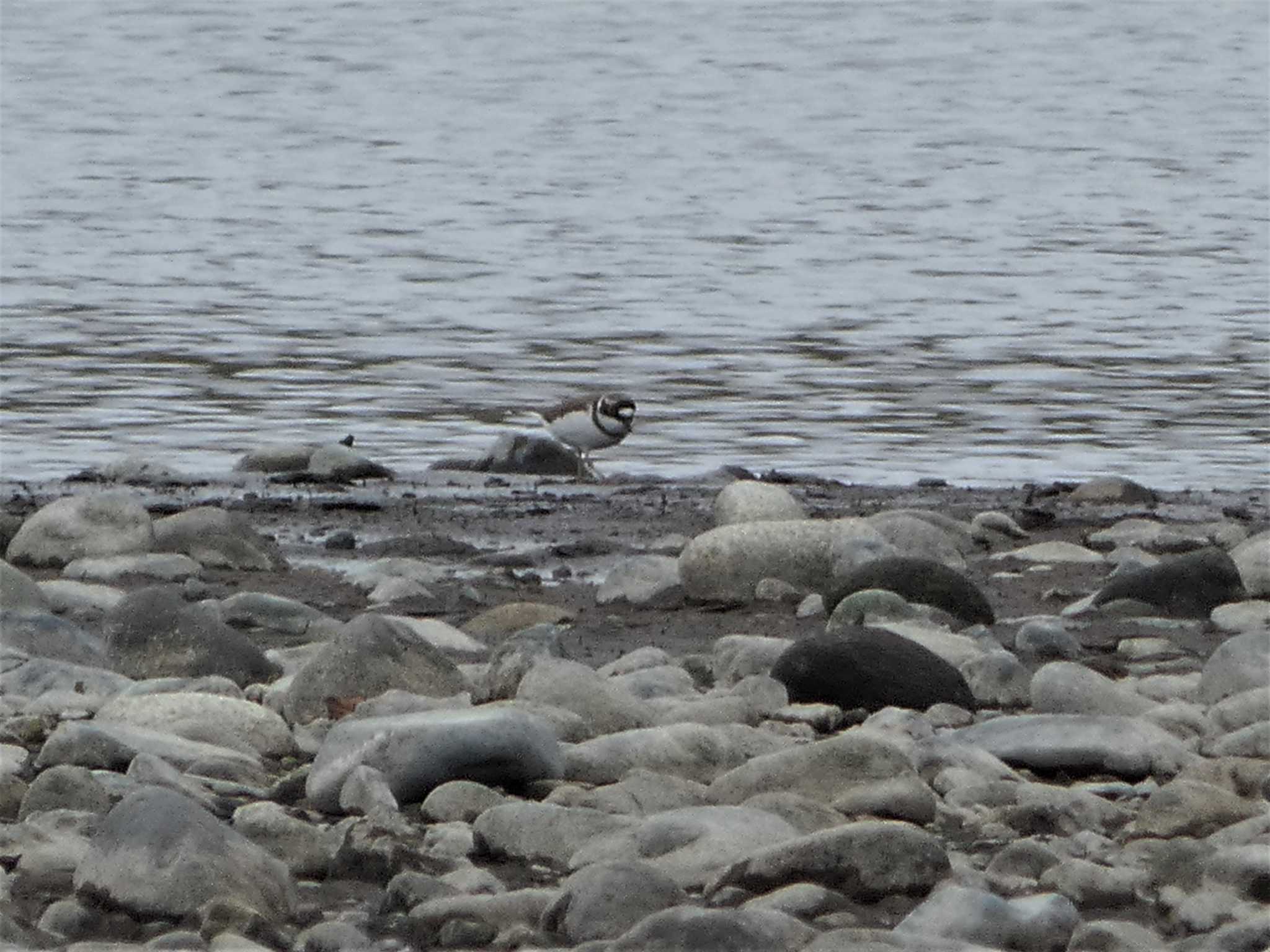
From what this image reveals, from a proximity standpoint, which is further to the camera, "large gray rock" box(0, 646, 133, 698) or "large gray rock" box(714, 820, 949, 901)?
"large gray rock" box(0, 646, 133, 698)

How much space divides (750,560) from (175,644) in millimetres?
2172

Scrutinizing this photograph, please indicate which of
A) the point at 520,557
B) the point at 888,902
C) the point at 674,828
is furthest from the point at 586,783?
the point at 520,557

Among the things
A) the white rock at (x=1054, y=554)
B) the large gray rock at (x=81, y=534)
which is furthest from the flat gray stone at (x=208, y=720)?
the white rock at (x=1054, y=554)

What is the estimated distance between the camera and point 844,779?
5633 millimetres

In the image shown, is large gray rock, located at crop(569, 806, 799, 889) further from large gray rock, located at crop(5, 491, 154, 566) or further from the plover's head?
the plover's head

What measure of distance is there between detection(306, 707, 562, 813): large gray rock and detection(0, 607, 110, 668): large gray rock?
1.54 meters

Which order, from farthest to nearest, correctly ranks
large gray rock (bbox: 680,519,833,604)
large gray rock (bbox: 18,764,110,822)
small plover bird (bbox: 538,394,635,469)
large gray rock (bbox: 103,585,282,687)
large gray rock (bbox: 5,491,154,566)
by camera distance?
small plover bird (bbox: 538,394,635,469) < large gray rock (bbox: 5,491,154,566) < large gray rock (bbox: 680,519,833,604) < large gray rock (bbox: 103,585,282,687) < large gray rock (bbox: 18,764,110,822)

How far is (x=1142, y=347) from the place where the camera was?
643 inches

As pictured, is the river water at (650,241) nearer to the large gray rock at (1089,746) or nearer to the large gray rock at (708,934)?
the large gray rock at (1089,746)

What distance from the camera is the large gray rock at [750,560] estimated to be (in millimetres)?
8406

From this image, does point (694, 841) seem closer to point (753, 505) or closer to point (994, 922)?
point (994, 922)

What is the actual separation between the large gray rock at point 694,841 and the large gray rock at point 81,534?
4.06 meters

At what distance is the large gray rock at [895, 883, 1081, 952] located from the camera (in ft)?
15.3

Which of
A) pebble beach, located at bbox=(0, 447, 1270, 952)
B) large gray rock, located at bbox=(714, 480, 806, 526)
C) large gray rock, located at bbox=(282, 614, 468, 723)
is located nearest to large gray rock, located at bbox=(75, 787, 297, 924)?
pebble beach, located at bbox=(0, 447, 1270, 952)
